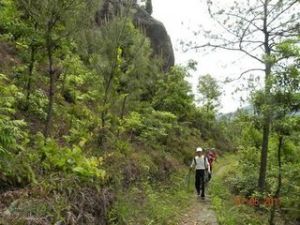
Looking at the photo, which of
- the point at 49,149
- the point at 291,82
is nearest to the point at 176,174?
the point at 291,82

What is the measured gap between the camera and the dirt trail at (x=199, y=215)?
12383mm

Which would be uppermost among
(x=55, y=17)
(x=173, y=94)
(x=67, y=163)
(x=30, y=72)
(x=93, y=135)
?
(x=173, y=94)

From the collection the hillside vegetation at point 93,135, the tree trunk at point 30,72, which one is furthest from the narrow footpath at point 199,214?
the tree trunk at point 30,72

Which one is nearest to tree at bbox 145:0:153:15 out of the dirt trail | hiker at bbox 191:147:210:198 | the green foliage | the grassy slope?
the grassy slope

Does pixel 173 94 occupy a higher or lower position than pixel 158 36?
lower

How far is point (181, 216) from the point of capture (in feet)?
42.3

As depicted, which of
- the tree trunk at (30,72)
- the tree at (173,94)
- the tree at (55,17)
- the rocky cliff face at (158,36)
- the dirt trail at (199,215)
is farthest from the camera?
the rocky cliff face at (158,36)

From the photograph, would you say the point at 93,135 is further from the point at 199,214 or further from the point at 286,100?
the point at 286,100

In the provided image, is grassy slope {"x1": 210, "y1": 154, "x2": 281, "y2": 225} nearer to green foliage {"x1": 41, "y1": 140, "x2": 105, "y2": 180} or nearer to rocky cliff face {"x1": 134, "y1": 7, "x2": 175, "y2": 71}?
green foliage {"x1": 41, "y1": 140, "x2": 105, "y2": 180}

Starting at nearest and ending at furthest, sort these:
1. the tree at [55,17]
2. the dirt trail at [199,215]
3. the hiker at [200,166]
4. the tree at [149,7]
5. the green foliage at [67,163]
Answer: the green foliage at [67,163]
the tree at [55,17]
the dirt trail at [199,215]
the hiker at [200,166]
the tree at [149,7]

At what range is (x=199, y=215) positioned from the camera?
13.4 meters

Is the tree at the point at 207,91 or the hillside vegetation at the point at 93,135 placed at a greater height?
the tree at the point at 207,91

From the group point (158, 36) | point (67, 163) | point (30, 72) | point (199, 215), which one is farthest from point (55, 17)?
point (158, 36)

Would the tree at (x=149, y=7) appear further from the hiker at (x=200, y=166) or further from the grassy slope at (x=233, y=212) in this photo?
the hiker at (x=200, y=166)
